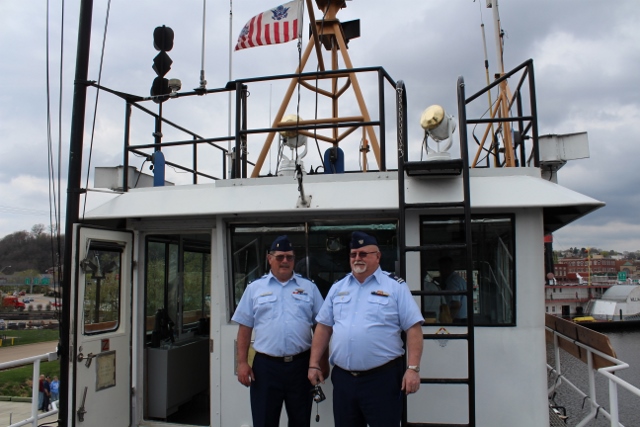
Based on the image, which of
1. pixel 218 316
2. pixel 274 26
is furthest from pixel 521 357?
pixel 274 26

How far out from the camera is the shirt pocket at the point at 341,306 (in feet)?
10.6

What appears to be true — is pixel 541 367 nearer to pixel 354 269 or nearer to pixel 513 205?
pixel 513 205

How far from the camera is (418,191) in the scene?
3.86 meters

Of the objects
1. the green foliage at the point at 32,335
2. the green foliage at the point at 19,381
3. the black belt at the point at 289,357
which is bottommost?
the green foliage at the point at 32,335

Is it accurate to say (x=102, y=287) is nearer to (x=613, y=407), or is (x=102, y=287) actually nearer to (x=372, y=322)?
(x=372, y=322)

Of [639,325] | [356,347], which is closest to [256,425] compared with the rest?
[356,347]

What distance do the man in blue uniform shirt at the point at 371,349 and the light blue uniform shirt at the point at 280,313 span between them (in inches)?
10.0

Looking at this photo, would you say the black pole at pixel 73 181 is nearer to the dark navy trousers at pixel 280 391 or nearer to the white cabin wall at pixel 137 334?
the white cabin wall at pixel 137 334

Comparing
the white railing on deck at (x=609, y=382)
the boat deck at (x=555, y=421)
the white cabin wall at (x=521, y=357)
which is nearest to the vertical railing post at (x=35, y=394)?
the white cabin wall at (x=521, y=357)

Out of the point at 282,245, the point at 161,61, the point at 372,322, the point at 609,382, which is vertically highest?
the point at 161,61

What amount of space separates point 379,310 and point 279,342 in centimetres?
79

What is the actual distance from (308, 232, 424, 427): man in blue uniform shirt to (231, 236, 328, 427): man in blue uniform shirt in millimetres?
260

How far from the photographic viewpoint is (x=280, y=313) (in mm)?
3547

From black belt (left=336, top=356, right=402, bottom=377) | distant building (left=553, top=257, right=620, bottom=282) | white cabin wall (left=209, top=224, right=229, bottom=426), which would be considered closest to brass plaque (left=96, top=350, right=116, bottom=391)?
white cabin wall (left=209, top=224, right=229, bottom=426)
